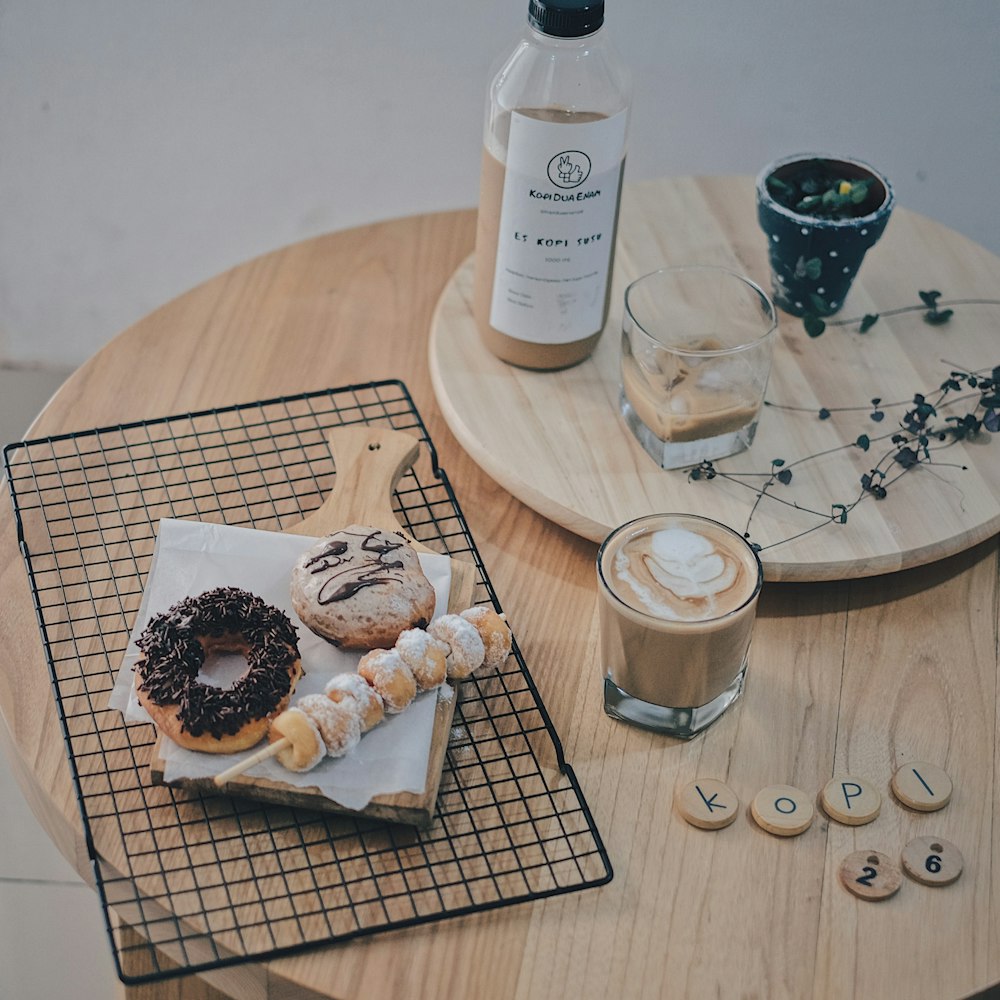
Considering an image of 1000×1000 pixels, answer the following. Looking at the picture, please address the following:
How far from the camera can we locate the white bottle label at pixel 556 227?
113 centimetres

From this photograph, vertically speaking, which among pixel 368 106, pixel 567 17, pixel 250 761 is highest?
pixel 567 17

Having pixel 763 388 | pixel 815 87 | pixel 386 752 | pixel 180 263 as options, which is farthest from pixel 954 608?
pixel 180 263

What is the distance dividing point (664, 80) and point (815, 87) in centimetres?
23

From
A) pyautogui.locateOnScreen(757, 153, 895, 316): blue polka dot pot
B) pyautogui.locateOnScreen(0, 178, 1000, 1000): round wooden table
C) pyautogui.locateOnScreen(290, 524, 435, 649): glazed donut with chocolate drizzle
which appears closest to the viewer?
pyautogui.locateOnScreen(0, 178, 1000, 1000): round wooden table

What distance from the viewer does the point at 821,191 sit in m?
1.36

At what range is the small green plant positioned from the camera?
1320mm

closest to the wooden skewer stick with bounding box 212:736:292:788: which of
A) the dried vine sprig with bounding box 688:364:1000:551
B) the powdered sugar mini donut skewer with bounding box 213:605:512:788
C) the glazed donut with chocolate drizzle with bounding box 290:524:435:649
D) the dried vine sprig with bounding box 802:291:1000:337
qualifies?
the powdered sugar mini donut skewer with bounding box 213:605:512:788

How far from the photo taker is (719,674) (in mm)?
959

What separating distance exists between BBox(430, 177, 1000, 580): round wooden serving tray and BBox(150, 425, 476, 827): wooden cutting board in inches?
3.9

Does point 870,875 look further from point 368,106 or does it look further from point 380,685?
point 368,106

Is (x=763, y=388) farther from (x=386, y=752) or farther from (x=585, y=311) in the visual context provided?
(x=386, y=752)

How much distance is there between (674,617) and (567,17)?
0.55 meters

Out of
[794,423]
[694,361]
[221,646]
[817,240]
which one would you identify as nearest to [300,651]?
[221,646]

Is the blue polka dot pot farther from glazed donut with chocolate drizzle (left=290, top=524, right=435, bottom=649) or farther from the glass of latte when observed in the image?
glazed donut with chocolate drizzle (left=290, top=524, right=435, bottom=649)
